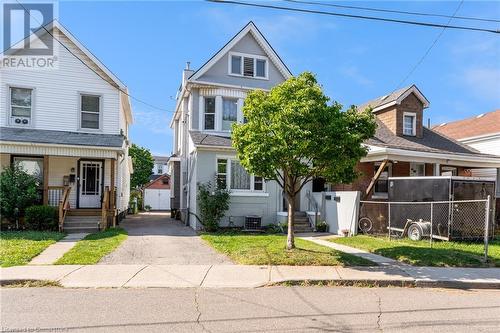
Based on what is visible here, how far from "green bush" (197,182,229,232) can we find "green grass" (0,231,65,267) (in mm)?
5216

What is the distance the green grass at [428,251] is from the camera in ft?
32.4

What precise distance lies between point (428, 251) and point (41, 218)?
1357cm

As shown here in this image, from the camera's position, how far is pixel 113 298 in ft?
21.6

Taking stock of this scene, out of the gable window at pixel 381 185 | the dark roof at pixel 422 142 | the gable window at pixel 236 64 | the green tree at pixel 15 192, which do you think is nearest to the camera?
the green tree at pixel 15 192

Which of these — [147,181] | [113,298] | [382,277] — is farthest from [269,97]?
[147,181]

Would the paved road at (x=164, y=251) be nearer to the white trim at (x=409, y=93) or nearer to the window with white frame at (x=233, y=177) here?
the window with white frame at (x=233, y=177)

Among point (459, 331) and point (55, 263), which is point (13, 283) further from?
point (459, 331)

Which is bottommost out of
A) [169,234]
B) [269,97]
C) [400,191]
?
[169,234]

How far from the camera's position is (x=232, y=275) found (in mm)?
8328

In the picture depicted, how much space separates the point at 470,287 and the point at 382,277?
1825 millimetres

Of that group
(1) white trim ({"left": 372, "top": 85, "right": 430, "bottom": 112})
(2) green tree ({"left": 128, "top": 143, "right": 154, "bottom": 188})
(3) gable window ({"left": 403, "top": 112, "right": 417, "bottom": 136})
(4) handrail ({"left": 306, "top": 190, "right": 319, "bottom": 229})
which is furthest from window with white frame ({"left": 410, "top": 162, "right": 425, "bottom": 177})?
(2) green tree ({"left": 128, "top": 143, "right": 154, "bottom": 188})

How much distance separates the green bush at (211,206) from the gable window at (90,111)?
19.7ft

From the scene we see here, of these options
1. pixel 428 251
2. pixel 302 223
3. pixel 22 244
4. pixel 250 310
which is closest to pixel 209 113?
pixel 302 223

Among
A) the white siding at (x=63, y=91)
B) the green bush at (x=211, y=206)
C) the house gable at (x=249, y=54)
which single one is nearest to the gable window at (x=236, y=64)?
the house gable at (x=249, y=54)
